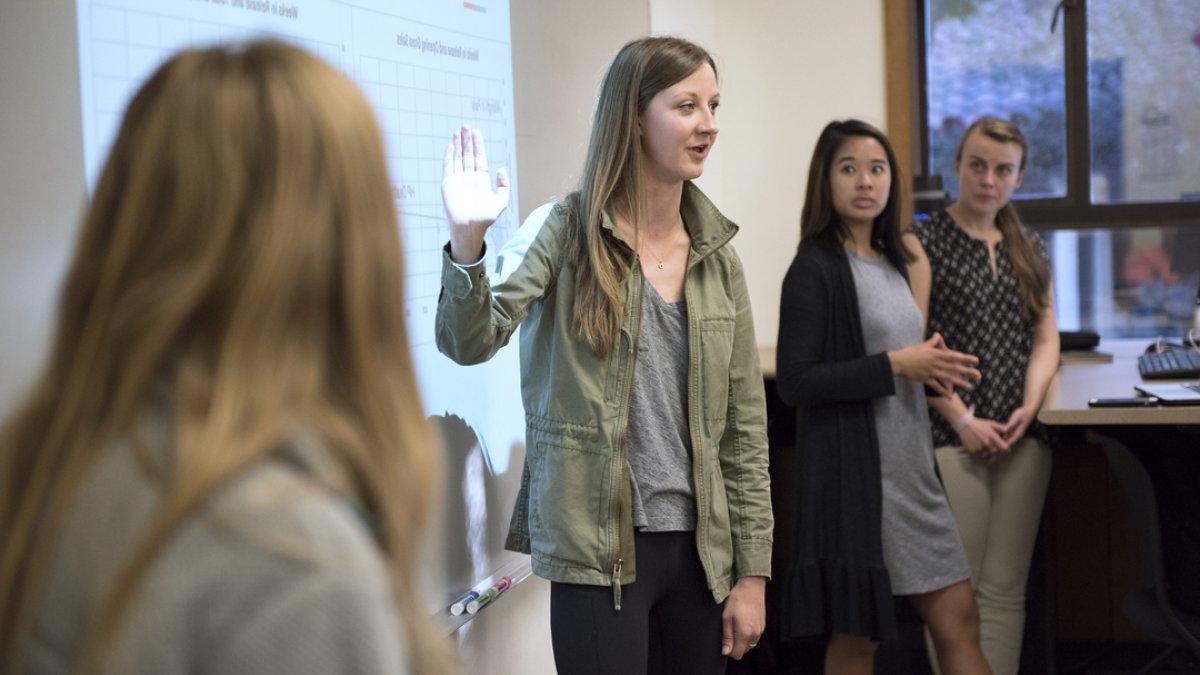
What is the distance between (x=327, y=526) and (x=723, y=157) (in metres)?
3.86

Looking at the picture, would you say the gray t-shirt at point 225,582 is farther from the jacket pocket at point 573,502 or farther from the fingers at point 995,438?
the fingers at point 995,438

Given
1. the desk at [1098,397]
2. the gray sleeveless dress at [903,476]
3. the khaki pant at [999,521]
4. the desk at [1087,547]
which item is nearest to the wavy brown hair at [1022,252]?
the desk at [1098,397]

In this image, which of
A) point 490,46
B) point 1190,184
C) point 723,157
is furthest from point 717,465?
point 1190,184

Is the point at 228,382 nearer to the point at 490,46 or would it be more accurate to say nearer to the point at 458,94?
the point at 458,94

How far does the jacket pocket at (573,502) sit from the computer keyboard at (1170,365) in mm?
1829

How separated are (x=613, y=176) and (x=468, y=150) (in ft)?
0.95

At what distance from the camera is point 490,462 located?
7.22 ft

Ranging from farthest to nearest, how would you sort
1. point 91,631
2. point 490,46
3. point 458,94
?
point 490,46 → point 458,94 → point 91,631

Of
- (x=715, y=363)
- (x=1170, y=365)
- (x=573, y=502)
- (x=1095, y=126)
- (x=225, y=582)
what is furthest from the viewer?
(x=1095, y=126)

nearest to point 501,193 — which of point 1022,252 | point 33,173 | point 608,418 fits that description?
point 608,418

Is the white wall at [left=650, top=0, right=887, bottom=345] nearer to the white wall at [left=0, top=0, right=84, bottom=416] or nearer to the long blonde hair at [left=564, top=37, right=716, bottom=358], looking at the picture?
the long blonde hair at [left=564, top=37, right=716, bottom=358]

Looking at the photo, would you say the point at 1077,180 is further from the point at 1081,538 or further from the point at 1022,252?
the point at 1022,252

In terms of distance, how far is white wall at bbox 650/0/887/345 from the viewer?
14.0 ft

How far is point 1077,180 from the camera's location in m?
4.28
